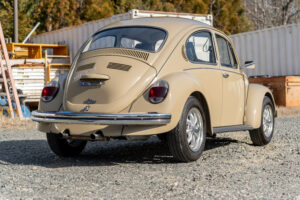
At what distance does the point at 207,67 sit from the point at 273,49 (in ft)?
42.6

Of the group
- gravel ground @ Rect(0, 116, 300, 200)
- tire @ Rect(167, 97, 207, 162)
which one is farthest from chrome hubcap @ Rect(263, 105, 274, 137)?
tire @ Rect(167, 97, 207, 162)

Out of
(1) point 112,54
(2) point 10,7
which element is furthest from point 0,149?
(2) point 10,7

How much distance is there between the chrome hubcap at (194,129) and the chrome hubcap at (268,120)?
73.7 inches

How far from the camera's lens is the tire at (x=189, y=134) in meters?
5.72

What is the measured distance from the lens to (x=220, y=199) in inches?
166

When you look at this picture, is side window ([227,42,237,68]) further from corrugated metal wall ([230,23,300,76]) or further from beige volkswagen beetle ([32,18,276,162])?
corrugated metal wall ([230,23,300,76])

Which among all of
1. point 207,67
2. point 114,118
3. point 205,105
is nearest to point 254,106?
point 207,67

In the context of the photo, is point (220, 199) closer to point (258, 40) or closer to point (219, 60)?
point (219, 60)

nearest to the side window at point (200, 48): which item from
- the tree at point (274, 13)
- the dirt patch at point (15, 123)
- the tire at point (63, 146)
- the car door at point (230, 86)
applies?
the car door at point (230, 86)

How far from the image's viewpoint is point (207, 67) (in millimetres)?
6586

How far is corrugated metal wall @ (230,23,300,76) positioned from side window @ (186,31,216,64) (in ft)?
39.1

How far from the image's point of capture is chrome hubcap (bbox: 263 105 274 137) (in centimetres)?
774

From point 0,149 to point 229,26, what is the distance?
32.8 meters

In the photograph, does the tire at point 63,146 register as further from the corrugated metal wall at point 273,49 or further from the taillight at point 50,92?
the corrugated metal wall at point 273,49
